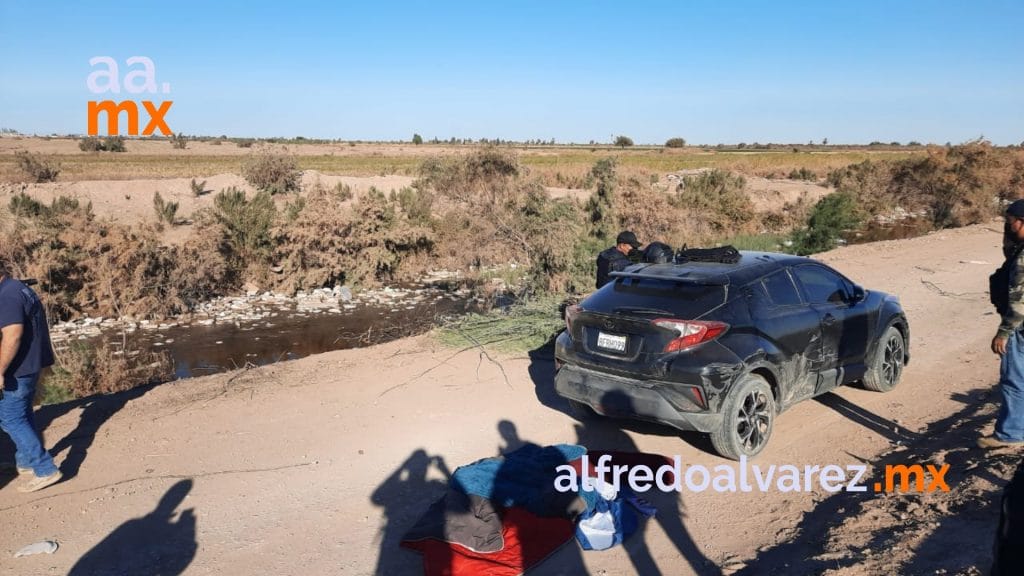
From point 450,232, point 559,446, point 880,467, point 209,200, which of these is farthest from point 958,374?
point 209,200

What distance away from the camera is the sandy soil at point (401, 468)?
14.5 feet

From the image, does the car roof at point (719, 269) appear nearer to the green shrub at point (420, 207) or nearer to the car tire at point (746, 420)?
the car tire at point (746, 420)

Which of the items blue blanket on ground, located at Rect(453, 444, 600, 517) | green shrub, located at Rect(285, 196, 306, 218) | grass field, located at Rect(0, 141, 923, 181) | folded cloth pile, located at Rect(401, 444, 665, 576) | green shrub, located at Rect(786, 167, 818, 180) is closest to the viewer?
folded cloth pile, located at Rect(401, 444, 665, 576)

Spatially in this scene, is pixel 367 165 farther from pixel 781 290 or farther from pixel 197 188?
pixel 781 290

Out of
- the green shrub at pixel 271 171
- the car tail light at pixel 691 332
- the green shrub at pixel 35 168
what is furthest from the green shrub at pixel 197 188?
the car tail light at pixel 691 332

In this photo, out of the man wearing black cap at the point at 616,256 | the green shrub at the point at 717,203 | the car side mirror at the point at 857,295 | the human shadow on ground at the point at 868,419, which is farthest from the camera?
the green shrub at the point at 717,203

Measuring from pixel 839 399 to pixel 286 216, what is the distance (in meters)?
15.8

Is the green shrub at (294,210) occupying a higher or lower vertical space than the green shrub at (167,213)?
higher

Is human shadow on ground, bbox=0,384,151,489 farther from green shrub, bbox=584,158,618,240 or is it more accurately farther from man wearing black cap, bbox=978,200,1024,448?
green shrub, bbox=584,158,618,240

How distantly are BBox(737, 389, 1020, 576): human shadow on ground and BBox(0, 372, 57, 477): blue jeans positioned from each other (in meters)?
5.44

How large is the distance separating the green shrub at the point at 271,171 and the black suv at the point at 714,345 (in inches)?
1155

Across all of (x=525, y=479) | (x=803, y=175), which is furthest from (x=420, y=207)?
(x=803, y=175)

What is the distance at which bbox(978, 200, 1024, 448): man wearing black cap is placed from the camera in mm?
5301

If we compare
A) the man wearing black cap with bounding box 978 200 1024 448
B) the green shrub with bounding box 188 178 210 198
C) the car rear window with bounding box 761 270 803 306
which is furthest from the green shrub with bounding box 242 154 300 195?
the man wearing black cap with bounding box 978 200 1024 448
